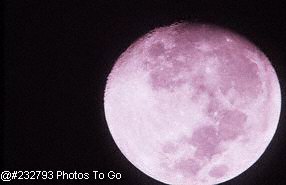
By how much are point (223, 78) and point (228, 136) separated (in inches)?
19.8

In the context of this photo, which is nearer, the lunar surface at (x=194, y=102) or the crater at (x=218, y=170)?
the lunar surface at (x=194, y=102)

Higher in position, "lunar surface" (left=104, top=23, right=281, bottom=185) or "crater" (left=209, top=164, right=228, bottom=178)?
"lunar surface" (left=104, top=23, right=281, bottom=185)

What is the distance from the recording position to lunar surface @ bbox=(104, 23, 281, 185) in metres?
3.12

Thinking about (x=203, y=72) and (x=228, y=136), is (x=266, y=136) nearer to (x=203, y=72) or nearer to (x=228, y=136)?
(x=228, y=136)

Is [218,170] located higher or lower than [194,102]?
lower

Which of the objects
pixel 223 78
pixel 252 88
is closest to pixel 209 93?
pixel 223 78

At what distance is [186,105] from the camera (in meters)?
3.13

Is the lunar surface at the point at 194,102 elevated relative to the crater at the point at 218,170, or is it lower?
elevated

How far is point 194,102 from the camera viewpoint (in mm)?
3119

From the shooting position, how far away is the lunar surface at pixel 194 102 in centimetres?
312

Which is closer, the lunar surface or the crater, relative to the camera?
the lunar surface

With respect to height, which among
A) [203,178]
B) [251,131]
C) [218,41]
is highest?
[218,41]

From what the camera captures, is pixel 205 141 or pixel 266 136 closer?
pixel 205 141

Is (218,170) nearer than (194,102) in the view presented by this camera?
No
